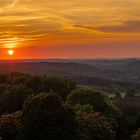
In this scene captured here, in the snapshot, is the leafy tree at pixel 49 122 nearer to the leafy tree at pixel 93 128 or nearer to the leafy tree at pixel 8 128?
the leafy tree at pixel 8 128

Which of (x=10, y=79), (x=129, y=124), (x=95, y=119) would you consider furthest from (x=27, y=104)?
(x=10, y=79)

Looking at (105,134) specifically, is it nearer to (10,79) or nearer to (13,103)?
(13,103)

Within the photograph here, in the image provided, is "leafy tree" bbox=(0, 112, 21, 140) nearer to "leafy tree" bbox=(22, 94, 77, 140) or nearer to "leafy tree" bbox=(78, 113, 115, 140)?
"leafy tree" bbox=(22, 94, 77, 140)

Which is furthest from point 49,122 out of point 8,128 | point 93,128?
point 93,128

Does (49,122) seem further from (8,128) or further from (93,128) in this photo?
(93,128)

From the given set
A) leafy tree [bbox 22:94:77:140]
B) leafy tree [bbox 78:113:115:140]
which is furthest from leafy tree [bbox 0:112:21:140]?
leafy tree [bbox 78:113:115:140]
